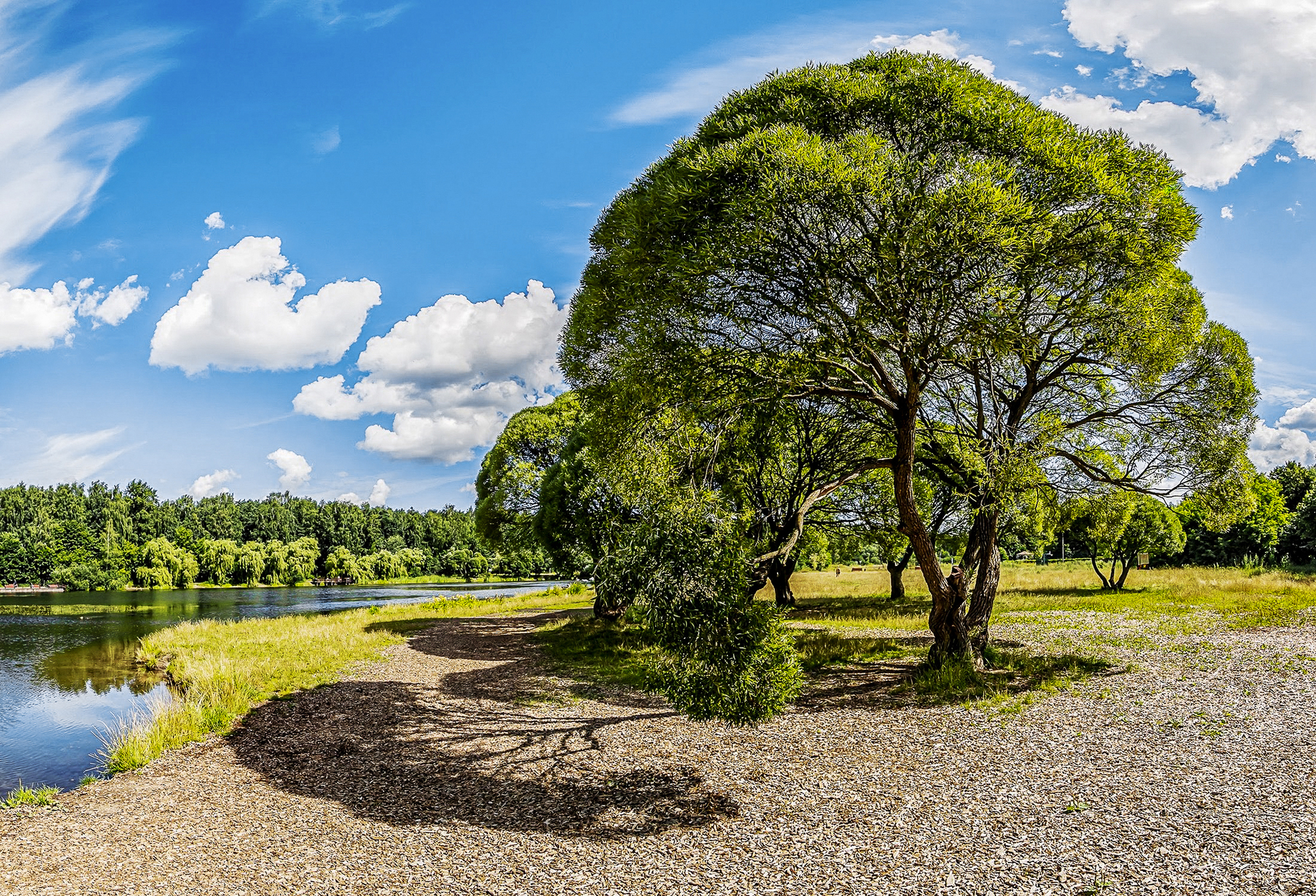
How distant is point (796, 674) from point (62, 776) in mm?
12414

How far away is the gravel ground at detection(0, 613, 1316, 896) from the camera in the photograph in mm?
6613

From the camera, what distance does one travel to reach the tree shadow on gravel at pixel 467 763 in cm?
834

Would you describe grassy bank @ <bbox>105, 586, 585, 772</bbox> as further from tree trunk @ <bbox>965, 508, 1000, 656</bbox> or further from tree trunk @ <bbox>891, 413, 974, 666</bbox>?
tree trunk @ <bbox>965, 508, 1000, 656</bbox>

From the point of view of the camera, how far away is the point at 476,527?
3200cm

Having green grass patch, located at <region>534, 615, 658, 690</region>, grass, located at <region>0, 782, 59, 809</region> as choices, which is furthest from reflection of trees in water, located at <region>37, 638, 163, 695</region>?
green grass patch, located at <region>534, 615, 658, 690</region>

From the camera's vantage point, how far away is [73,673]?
21922 mm

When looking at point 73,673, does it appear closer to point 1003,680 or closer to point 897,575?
point 1003,680

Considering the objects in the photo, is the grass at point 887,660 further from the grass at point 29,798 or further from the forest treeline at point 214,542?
the forest treeline at point 214,542

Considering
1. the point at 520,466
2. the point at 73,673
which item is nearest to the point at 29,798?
the point at 73,673

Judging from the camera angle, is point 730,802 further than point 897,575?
No

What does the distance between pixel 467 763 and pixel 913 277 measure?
9.69 metres

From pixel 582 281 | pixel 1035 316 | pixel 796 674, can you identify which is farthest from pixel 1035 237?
pixel 582 281

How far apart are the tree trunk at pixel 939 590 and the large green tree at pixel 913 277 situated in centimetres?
5

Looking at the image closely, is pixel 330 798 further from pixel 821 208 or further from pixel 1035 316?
pixel 1035 316
